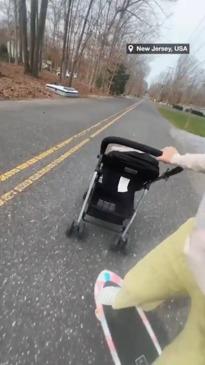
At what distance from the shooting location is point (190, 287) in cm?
157

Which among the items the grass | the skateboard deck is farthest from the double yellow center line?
the grass

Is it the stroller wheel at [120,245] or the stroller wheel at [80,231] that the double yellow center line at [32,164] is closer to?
the stroller wheel at [80,231]

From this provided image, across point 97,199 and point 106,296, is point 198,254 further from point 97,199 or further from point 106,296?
point 97,199

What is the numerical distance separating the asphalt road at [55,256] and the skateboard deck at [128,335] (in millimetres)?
68

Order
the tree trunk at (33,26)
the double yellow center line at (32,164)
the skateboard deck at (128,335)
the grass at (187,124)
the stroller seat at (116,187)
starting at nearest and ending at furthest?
the skateboard deck at (128,335), the stroller seat at (116,187), the double yellow center line at (32,164), the grass at (187,124), the tree trunk at (33,26)

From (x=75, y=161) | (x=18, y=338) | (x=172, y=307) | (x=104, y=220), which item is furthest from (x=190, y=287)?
(x=75, y=161)

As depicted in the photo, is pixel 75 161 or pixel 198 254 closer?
pixel 198 254

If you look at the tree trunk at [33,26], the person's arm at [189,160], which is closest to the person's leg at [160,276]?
the person's arm at [189,160]

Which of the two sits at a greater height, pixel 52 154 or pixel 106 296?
pixel 106 296

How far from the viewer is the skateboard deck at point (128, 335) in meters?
2.13

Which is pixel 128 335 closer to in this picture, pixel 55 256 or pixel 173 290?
pixel 173 290

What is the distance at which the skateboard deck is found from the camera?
213 centimetres

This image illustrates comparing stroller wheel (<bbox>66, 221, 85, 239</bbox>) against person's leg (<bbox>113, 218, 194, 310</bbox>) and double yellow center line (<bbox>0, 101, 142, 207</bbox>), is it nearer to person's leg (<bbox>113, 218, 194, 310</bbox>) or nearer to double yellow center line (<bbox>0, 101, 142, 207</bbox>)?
double yellow center line (<bbox>0, 101, 142, 207</bbox>)

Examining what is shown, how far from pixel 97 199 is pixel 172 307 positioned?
123 cm
